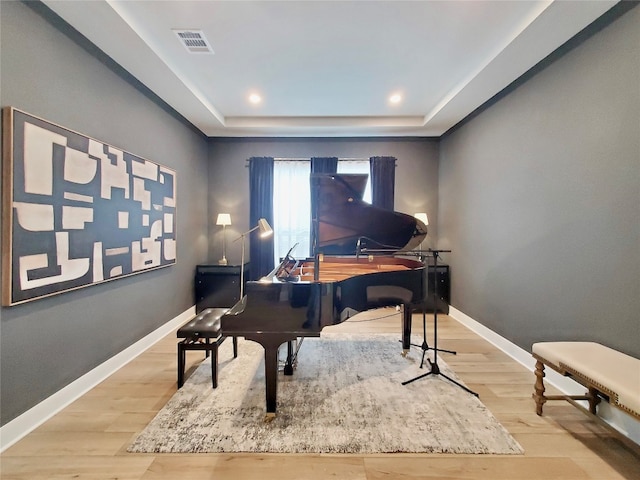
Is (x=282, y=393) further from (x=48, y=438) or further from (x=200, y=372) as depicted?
(x=48, y=438)

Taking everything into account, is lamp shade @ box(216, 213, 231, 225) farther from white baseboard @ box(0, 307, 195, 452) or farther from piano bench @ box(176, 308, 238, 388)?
piano bench @ box(176, 308, 238, 388)

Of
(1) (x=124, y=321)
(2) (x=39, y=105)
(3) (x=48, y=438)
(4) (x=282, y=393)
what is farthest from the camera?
(1) (x=124, y=321)

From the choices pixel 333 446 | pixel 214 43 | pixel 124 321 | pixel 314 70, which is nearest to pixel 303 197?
pixel 314 70

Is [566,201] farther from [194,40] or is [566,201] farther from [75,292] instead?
[75,292]

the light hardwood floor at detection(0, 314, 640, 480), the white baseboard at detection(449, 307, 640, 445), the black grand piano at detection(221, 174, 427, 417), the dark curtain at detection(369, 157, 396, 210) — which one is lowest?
the light hardwood floor at detection(0, 314, 640, 480)

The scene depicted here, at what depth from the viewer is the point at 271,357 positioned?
1.90 meters

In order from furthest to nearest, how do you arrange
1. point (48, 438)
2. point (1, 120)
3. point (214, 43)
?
point (214, 43) → point (48, 438) → point (1, 120)

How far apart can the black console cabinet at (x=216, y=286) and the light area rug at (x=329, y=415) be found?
158cm

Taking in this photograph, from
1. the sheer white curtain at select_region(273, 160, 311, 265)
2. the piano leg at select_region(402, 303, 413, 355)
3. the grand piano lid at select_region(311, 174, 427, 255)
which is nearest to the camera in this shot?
the grand piano lid at select_region(311, 174, 427, 255)

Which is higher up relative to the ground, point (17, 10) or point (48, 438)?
point (17, 10)

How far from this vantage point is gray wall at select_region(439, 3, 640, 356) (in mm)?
1854

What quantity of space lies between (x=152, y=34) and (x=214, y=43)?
0.49 meters

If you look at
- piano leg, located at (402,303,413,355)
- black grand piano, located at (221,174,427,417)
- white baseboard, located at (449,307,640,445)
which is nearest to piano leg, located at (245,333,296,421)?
black grand piano, located at (221,174,427,417)

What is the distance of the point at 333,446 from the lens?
1.71 metres
